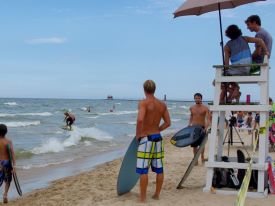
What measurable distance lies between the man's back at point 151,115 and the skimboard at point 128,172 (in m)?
0.60

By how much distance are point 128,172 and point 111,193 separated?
0.69m

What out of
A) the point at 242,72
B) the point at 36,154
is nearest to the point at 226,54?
the point at 242,72

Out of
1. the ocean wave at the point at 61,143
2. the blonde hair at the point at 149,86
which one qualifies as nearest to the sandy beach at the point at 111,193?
the blonde hair at the point at 149,86

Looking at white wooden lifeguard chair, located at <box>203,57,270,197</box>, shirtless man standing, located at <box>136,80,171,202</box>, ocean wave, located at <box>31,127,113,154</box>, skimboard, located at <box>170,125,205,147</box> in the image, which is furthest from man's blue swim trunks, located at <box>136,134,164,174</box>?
ocean wave, located at <box>31,127,113,154</box>

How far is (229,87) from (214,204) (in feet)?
5.61

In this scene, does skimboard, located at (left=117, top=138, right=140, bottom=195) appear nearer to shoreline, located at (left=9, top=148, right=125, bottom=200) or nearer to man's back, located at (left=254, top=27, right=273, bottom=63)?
man's back, located at (left=254, top=27, right=273, bottom=63)

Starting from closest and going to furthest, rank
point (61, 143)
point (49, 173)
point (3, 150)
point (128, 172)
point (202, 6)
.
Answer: point (202, 6), point (128, 172), point (3, 150), point (49, 173), point (61, 143)

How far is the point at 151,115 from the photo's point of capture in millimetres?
5609

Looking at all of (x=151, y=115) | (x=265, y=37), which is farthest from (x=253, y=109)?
(x=151, y=115)

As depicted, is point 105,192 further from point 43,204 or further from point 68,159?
point 68,159

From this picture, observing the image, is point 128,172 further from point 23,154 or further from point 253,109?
point 23,154

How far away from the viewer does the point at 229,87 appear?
625 centimetres

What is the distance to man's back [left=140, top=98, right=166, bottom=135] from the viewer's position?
18.3 ft

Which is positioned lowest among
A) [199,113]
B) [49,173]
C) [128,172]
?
[49,173]
